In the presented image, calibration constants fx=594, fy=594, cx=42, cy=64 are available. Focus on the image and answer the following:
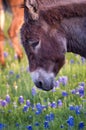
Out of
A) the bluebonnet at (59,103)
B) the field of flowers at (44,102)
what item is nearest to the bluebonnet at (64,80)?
the field of flowers at (44,102)

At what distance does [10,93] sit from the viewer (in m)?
8.10

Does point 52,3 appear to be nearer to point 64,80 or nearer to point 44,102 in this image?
point 44,102

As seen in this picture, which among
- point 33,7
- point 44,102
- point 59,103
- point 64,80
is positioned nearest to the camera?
point 33,7

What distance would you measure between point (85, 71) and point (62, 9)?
8.77 feet

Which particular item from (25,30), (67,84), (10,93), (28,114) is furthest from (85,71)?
(25,30)

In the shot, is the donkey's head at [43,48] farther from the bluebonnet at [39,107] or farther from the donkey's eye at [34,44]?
the bluebonnet at [39,107]

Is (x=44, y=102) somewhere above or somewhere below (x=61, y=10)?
below

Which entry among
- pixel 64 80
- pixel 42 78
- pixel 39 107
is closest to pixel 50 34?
pixel 42 78

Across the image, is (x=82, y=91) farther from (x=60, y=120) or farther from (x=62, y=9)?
(x=62, y=9)

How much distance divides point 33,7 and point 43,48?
446 millimetres

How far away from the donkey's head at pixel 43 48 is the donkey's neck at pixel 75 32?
0.27ft

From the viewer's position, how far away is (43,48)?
6184mm

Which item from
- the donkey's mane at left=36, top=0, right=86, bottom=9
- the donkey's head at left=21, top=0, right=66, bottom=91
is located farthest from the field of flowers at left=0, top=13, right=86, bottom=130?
the donkey's mane at left=36, top=0, right=86, bottom=9

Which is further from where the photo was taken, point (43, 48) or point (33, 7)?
point (43, 48)
